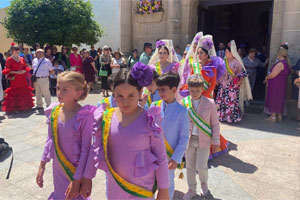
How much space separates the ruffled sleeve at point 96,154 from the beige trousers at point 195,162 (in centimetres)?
156

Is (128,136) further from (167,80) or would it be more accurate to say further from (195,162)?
(195,162)

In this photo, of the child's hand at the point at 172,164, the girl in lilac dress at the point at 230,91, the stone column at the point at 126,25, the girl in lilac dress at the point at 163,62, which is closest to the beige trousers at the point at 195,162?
the child's hand at the point at 172,164

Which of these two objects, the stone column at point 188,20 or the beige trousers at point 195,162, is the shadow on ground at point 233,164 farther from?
the stone column at point 188,20

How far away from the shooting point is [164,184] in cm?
169

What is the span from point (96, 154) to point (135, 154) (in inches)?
11.4

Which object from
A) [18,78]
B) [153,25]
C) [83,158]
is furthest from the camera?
[153,25]

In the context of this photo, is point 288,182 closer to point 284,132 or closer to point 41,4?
point 284,132

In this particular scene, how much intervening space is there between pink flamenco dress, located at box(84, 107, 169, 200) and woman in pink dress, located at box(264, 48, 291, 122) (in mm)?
5450

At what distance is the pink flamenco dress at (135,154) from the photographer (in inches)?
64.5

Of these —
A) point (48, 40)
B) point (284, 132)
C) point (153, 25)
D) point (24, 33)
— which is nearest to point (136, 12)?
point (153, 25)

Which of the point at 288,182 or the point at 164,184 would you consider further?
the point at 288,182

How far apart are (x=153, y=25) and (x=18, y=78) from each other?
4878 mm

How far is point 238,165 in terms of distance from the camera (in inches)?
156

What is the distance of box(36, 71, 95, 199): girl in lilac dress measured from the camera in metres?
1.90
